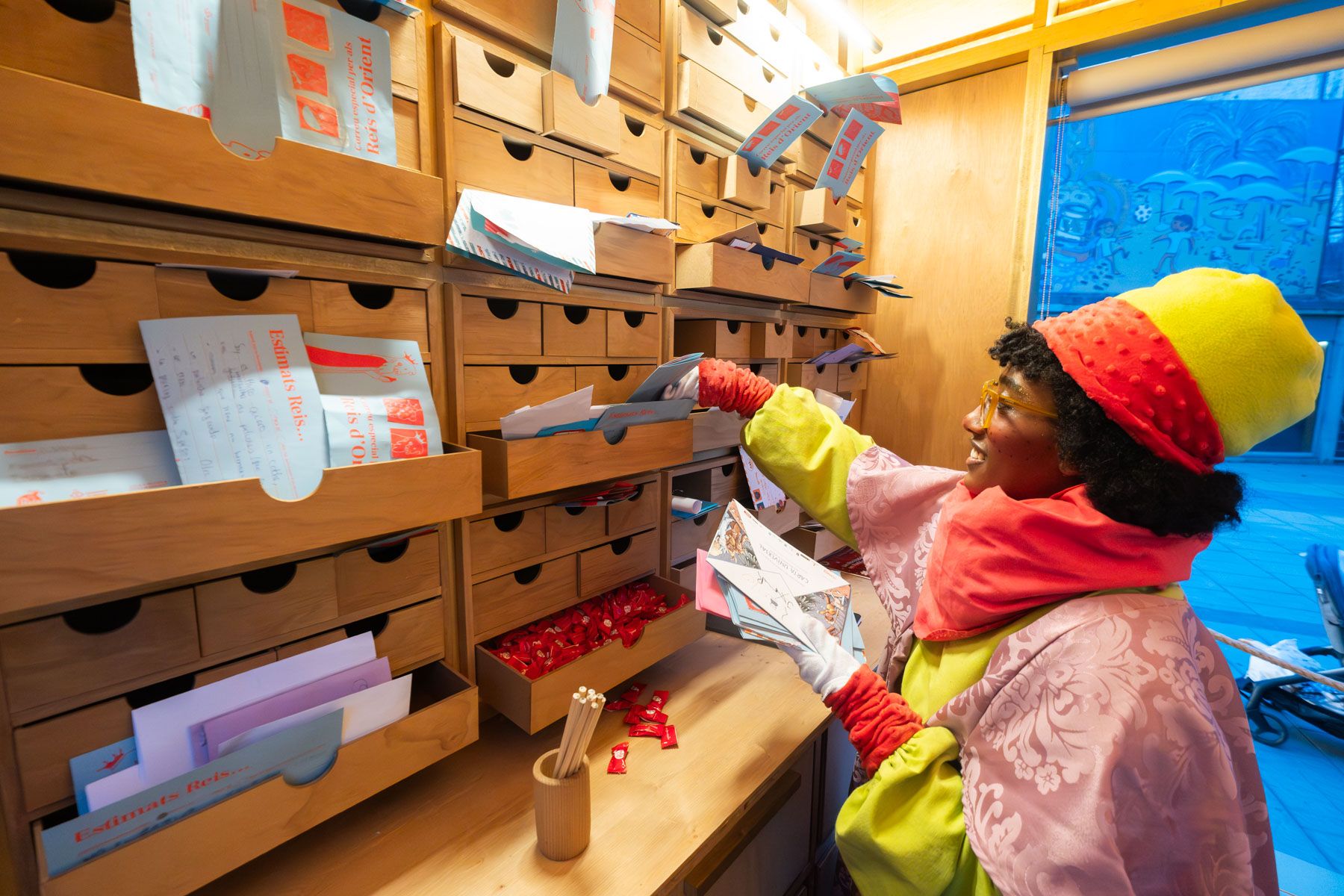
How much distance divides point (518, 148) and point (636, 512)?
0.74 m

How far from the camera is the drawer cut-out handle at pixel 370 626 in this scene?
890 mm

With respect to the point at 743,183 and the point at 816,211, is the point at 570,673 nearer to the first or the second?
the point at 743,183

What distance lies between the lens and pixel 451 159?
91 cm

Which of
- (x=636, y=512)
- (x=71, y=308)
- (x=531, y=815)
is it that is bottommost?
(x=531, y=815)

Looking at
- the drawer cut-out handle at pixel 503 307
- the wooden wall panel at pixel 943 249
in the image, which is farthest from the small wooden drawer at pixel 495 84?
the wooden wall panel at pixel 943 249

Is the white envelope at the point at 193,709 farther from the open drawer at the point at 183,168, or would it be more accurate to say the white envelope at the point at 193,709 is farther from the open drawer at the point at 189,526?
the open drawer at the point at 183,168

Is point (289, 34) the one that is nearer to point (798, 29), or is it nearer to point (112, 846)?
point (112, 846)

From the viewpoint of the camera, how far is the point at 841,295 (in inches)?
69.3

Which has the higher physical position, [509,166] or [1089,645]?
[509,166]

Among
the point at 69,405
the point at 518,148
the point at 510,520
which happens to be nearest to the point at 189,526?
the point at 69,405

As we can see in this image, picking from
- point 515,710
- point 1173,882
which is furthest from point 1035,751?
point 515,710

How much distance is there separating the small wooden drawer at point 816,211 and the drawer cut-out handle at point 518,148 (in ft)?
2.94

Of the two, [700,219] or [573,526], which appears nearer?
[573,526]

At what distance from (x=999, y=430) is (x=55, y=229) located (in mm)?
1189
